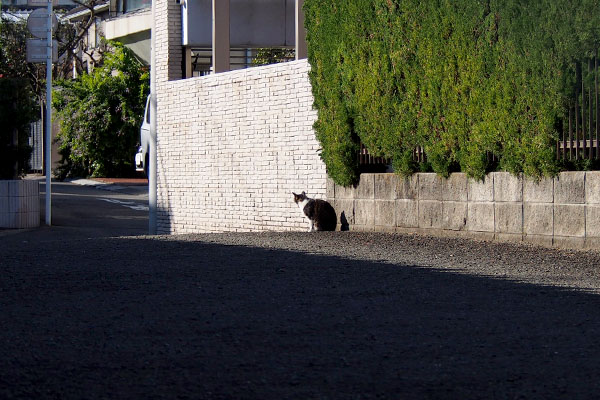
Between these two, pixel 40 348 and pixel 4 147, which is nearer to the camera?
pixel 40 348

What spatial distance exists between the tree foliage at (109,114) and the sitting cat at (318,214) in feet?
81.7

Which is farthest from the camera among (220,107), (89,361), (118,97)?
(118,97)

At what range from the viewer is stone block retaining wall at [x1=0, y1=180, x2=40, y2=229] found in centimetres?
1994

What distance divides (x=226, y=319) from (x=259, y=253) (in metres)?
4.66

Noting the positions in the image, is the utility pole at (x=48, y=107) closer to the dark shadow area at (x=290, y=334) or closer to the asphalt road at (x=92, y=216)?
the asphalt road at (x=92, y=216)

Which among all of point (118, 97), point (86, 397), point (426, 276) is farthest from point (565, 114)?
point (118, 97)

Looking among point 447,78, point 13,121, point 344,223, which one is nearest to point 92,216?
point 13,121

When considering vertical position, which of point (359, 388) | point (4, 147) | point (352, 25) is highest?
point (352, 25)

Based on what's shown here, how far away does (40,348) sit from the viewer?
588 cm

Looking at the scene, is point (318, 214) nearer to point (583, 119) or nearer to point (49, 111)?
point (583, 119)

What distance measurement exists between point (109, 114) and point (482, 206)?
2798 centimetres

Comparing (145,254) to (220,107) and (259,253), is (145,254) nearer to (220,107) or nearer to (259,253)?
(259,253)

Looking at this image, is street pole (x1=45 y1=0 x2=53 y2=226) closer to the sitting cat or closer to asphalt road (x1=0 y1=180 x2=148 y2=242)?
asphalt road (x1=0 y1=180 x2=148 y2=242)

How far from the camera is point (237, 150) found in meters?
17.7
